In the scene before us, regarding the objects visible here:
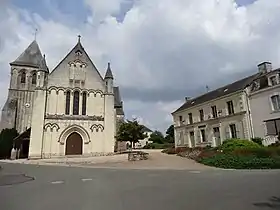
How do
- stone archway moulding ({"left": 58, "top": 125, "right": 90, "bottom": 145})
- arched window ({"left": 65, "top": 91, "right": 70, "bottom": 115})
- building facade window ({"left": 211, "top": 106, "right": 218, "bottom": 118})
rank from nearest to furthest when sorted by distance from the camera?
stone archway moulding ({"left": 58, "top": 125, "right": 90, "bottom": 145})
arched window ({"left": 65, "top": 91, "right": 70, "bottom": 115})
building facade window ({"left": 211, "top": 106, "right": 218, "bottom": 118})

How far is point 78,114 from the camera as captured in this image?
1319 inches

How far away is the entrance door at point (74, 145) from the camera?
107 feet

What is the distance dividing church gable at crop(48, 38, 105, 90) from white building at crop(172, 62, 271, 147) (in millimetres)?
13608

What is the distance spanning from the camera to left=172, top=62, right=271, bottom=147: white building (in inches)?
A: 1164

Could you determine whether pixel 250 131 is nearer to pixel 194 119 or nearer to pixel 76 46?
pixel 194 119

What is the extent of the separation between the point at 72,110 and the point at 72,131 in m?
2.66

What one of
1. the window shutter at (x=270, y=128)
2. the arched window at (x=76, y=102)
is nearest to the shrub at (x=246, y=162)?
the window shutter at (x=270, y=128)

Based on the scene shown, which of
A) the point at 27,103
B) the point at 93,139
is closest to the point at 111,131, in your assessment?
the point at 93,139

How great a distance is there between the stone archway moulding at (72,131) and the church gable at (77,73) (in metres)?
5.47

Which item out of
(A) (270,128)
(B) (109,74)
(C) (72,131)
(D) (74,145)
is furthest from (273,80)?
(D) (74,145)

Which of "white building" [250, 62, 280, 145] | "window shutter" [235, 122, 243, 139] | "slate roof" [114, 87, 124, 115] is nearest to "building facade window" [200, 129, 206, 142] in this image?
"window shutter" [235, 122, 243, 139]

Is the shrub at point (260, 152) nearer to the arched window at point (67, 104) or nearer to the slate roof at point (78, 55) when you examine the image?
the arched window at point (67, 104)

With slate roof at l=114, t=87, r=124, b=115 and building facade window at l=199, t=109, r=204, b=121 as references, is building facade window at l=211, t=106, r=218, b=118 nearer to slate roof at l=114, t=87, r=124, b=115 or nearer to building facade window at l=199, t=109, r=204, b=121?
building facade window at l=199, t=109, r=204, b=121

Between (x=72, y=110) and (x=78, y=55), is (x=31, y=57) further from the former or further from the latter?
(x=72, y=110)
